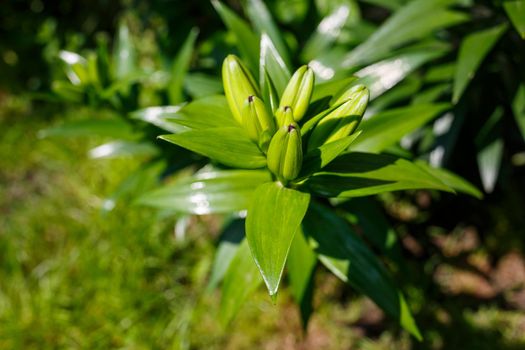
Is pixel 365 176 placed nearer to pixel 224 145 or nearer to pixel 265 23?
pixel 224 145

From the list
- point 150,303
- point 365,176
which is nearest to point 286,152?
point 365,176

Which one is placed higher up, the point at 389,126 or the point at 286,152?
the point at 286,152

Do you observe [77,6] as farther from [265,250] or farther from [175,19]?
[265,250]

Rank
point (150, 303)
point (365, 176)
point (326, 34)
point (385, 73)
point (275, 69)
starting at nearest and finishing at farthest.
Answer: point (365, 176) → point (275, 69) → point (385, 73) → point (326, 34) → point (150, 303)

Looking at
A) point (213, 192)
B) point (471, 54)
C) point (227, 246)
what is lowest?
point (227, 246)

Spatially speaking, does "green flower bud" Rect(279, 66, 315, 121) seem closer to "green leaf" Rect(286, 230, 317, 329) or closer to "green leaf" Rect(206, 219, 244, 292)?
"green leaf" Rect(286, 230, 317, 329)

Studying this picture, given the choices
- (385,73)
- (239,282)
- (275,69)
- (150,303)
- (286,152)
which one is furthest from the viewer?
(150,303)

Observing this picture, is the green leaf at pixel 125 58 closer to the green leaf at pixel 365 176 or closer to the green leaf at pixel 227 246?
the green leaf at pixel 227 246
